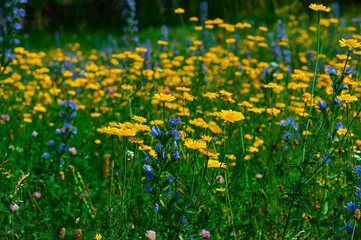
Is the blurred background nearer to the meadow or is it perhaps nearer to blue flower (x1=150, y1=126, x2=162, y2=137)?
the meadow

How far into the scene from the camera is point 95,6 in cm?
1823

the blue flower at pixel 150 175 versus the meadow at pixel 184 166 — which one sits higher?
the blue flower at pixel 150 175

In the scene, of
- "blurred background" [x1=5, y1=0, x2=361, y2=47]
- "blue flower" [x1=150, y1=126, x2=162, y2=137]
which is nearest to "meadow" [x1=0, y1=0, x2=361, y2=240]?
"blue flower" [x1=150, y1=126, x2=162, y2=137]

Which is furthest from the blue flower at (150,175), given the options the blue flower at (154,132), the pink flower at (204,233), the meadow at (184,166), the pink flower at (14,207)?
→ the pink flower at (14,207)

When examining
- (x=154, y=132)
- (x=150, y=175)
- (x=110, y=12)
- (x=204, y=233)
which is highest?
(x=154, y=132)

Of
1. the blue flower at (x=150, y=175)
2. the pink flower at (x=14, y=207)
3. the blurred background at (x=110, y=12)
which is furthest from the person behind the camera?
the blurred background at (x=110, y=12)

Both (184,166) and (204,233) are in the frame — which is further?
(184,166)

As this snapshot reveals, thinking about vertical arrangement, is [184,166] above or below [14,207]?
below

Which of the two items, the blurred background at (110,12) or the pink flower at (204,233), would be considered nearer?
the pink flower at (204,233)

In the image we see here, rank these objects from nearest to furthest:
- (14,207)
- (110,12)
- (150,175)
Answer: (150,175) → (14,207) → (110,12)

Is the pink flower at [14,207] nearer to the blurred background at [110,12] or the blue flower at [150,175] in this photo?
the blue flower at [150,175]

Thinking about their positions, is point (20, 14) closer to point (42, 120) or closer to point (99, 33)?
point (42, 120)

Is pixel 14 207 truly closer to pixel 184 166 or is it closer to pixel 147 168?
pixel 147 168

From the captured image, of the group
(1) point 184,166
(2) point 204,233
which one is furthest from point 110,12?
(2) point 204,233
